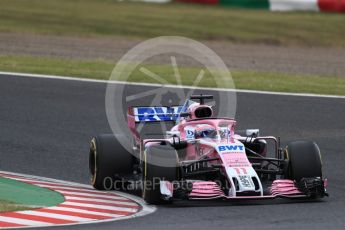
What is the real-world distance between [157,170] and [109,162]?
52.1 inches

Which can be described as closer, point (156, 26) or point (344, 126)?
point (344, 126)

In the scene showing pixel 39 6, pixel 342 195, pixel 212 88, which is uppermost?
pixel 39 6

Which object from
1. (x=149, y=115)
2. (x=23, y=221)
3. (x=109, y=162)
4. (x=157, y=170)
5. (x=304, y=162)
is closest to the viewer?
(x=23, y=221)

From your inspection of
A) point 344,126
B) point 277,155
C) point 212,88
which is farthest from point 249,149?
point 212,88

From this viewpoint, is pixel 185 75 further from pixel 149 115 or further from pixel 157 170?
pixel 157 170

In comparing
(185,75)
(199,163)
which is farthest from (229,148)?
(185,75)

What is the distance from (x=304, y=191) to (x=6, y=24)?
17614mm

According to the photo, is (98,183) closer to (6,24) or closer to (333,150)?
(333,150)

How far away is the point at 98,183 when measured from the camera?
41.0 feet

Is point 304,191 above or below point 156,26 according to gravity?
below

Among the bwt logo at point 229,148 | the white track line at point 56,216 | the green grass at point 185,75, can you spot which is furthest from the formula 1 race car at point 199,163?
the green grass at point 185,75

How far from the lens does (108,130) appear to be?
1603 cm

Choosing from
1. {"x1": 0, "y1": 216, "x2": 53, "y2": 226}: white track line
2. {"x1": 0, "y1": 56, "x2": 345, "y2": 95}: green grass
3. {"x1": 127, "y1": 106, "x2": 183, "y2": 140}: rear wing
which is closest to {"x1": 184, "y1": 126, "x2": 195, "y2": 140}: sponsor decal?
{"x1": 127, "y1": 106, "x2": 183, "y2": 140}: rear wing

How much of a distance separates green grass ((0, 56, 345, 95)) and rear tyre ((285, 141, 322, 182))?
7134 millimetres
